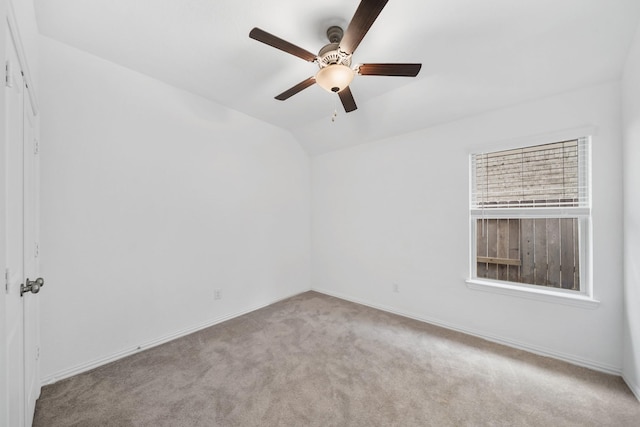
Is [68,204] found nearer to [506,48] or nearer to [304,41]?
[304,41]

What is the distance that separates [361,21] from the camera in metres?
1.46

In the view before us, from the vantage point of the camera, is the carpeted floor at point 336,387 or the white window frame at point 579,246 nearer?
the carpeted floor at point 336,387

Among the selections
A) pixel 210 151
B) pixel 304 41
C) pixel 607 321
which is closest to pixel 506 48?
pixel 304 41

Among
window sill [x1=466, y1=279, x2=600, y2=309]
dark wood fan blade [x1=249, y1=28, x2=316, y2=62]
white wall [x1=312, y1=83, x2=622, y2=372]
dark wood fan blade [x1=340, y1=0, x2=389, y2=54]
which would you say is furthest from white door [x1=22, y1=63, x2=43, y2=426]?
window sill [x1=466, y1=279, x2=600, y2=309]

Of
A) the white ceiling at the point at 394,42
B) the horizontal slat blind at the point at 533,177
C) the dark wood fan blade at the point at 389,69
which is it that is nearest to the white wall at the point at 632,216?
the white ceiling at the point at 394,42

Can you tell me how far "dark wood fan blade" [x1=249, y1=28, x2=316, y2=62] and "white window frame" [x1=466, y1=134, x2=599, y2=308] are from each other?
→ 2081 millimetres

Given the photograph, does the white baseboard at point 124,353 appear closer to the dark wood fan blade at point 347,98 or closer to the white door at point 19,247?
the white door at point 19,247

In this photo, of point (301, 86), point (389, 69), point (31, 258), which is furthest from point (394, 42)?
point (31, 258)

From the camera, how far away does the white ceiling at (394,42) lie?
1694 millimetres

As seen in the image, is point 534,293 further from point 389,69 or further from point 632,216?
point 389,69

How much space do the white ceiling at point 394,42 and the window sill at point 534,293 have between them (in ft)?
5.89

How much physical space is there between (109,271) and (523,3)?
3669 mm

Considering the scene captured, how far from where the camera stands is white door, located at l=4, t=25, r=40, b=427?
115cm

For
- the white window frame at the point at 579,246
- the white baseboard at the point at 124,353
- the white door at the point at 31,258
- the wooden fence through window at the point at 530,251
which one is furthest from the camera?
the wooden fence through window at the point at 530,251
